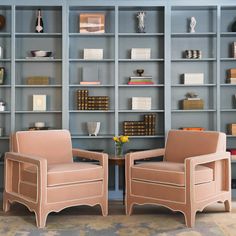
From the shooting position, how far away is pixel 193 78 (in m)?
5.33

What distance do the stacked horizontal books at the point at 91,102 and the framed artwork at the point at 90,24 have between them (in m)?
0.80

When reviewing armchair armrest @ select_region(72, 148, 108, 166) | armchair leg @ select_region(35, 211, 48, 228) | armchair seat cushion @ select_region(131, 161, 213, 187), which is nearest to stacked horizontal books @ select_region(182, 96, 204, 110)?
armchair seat cushion @ select_region(131, 161, 213, 187)

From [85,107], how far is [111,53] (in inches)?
32.4

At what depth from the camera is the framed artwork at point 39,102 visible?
5281 mm

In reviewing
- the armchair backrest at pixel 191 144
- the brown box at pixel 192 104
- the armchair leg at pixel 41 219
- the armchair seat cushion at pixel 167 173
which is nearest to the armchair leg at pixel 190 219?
the armchair seat cushion at pixel 167 173

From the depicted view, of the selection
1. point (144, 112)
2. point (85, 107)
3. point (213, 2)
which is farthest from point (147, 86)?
point (213, 2)

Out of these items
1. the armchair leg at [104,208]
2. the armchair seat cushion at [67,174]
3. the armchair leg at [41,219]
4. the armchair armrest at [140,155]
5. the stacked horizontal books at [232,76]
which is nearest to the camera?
the armchair leg at [41,219]

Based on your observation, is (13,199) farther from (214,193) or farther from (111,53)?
(111,53)

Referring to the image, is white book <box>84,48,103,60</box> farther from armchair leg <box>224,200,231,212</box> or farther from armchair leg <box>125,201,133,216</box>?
armchair leg <box>224,200,231,212</box>

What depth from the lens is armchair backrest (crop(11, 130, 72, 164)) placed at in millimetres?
4320

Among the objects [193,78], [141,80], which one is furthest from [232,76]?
[141,80]

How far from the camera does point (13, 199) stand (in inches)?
163

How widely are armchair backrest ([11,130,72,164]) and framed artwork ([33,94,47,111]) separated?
2.65 ft

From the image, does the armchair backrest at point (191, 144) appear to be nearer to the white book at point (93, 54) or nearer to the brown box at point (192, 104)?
the brown box at point (192, 104)
